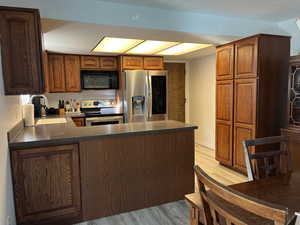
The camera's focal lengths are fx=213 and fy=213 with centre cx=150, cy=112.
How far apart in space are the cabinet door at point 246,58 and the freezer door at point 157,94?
177 cm

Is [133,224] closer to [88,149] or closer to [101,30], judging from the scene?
[88,149]

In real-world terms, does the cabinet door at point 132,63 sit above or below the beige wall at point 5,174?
above

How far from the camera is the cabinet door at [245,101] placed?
3029 mm

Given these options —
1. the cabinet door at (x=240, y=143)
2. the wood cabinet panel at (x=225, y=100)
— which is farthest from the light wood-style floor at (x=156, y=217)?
the wood cabinet panel at (x=225, y=100)

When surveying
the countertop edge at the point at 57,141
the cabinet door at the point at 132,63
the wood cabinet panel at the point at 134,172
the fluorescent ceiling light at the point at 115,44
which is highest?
the fluorescent ceiling light at the point at 115,44

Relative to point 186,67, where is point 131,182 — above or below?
below

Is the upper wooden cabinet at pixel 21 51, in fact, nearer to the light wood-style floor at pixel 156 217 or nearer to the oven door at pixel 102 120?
the light wood-style floor at pixel 156 217

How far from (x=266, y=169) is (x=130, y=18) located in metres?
2.15

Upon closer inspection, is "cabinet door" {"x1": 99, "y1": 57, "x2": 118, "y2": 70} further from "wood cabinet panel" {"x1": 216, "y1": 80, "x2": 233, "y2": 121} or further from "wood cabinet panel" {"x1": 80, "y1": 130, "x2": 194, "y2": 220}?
"wood cabinet panel" {"x1": 80, "y1": 130, "x2": 194, "y2": 220}

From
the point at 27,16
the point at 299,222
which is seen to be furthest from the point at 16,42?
the point at 299,222

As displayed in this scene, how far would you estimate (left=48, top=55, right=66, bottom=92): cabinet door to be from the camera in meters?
4.40

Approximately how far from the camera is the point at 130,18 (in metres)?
2.58

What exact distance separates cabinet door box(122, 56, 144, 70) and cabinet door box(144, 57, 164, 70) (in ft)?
0.33

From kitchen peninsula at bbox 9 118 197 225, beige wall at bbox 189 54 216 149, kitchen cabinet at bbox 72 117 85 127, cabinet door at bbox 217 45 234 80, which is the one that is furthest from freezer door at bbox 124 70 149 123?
kitchen peninsula at bbox 9 118 197 225
